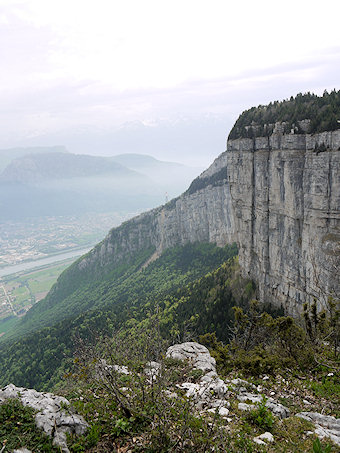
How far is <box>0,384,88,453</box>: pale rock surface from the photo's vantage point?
10.3 meters

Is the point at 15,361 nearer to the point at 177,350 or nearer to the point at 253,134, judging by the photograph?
the point at 177,350

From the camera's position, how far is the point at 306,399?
15.4m

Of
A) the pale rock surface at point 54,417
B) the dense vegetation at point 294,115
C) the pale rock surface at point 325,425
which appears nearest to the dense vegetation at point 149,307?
the pale rock surface at point 54,417

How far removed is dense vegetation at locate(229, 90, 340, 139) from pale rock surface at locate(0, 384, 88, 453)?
→ 37266 millimetres

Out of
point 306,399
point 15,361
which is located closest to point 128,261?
point 15,361

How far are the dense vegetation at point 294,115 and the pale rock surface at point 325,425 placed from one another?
104 ft

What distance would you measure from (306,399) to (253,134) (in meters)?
44.4

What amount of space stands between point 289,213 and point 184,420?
125 feet

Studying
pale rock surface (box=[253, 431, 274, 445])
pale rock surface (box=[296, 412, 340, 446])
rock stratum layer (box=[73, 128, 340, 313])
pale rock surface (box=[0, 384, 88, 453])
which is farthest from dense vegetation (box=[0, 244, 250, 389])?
pale rock surface (box=[253, 431, 274, 445])

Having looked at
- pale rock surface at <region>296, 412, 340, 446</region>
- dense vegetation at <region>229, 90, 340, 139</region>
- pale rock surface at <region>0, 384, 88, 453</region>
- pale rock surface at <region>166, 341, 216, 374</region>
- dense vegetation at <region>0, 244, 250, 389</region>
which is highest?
dense vegetation at <region>229, 90, 340, 139</region>

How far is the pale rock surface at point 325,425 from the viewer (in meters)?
10.9

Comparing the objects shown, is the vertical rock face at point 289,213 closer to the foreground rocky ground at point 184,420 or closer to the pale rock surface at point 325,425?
the pale rock surface at point 325,425

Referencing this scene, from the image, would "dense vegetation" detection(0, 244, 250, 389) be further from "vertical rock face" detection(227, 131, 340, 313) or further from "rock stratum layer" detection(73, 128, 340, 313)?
"vertical rock face" detection(227, 131, 340, 313)

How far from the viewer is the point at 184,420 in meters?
10.0
